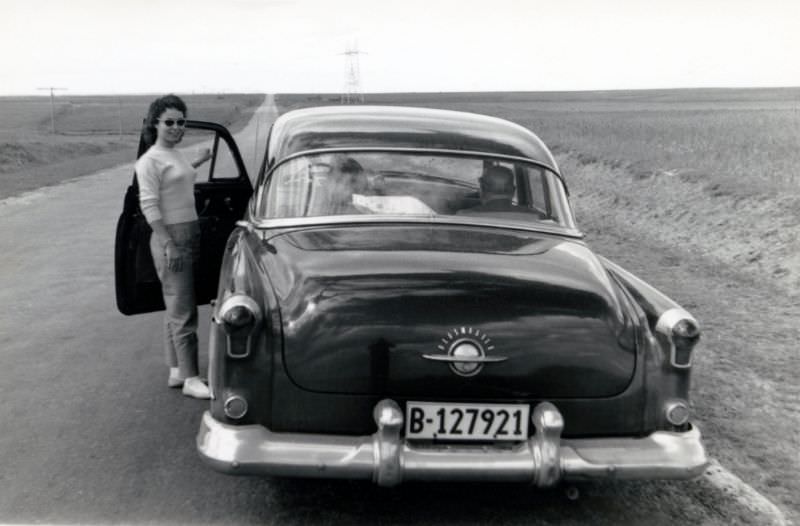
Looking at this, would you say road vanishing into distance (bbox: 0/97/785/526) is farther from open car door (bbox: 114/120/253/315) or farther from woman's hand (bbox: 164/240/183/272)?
woman's hand (bbox: 164/240/183/272)

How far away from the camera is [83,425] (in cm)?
470

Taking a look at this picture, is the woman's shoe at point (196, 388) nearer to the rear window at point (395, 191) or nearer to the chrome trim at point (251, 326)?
the rear window at point (395, 191)

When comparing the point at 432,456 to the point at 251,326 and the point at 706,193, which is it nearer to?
the point at 251,326

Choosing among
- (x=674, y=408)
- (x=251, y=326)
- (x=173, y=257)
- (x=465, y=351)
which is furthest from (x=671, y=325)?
(x=173, y=257)

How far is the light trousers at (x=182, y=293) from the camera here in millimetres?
5051

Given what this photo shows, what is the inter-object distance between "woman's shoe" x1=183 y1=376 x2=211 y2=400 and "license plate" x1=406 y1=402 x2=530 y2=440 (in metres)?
2.01

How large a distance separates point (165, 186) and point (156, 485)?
1.74 m

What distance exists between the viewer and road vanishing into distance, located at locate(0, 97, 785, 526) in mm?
3709

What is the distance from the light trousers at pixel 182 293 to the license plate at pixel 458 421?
2072mm

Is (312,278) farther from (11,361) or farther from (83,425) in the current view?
(11,361)

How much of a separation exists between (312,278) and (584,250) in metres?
1.39

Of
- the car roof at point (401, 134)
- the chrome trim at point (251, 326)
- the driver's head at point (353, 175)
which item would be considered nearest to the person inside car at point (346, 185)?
the driver's head at point (353, 175)

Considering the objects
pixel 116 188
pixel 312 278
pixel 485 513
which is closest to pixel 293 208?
pixel 312 278

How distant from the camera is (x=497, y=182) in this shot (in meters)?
4.78
